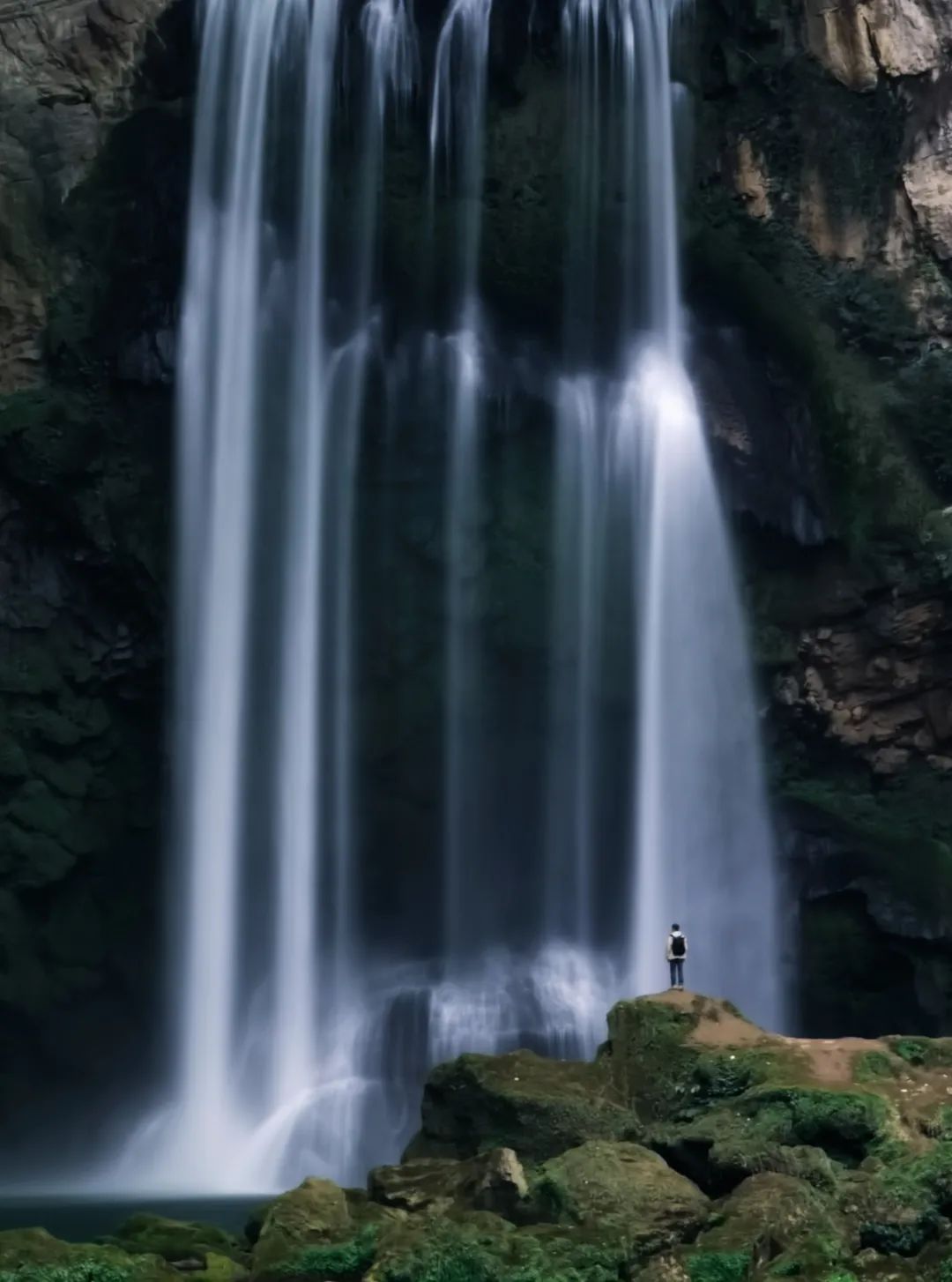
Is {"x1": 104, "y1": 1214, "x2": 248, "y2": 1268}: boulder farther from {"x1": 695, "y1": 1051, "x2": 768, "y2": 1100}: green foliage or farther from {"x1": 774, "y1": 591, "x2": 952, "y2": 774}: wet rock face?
{"x1": 774, "y1": 591, "x2": 952, "y2": 774}: wet rock face

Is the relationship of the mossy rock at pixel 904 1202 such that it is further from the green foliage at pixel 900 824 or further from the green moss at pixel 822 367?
the green moss at pixel 822 367

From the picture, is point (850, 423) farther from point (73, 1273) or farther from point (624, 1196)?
point (73, 1273)

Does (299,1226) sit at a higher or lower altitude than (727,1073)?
lower

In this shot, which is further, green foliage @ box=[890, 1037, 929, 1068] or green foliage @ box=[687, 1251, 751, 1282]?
green foliage @ box=[890, 1037, 929, 1068]

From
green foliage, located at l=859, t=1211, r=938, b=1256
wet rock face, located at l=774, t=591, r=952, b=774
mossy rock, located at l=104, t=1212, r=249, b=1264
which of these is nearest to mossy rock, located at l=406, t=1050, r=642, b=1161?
mossy rock, located at l=104, t=1212, r=249, b=1264

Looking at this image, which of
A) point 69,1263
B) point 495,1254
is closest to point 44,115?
point 69,1263

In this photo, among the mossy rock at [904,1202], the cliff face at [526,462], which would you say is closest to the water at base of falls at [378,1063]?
the cliff face at [526,462]

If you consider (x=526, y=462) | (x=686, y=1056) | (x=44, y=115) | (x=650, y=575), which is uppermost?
(x=44, y=115)
